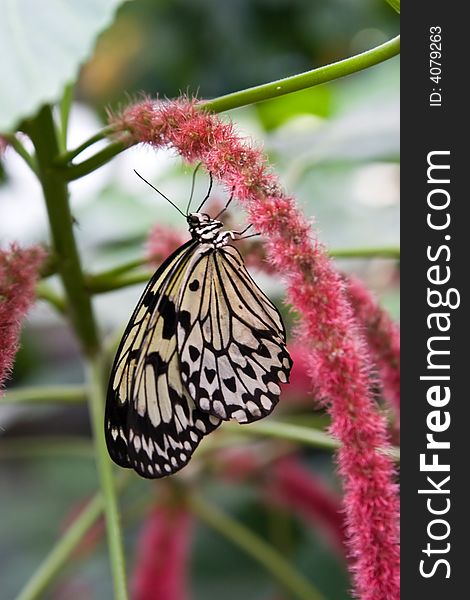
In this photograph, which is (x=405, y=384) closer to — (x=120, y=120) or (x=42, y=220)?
(x=120, y=120)

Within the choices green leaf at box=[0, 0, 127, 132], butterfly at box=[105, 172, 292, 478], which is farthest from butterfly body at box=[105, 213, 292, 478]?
green leaf at box=[0, 0, 127, 132]

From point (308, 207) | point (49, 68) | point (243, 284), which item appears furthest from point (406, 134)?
point (308, 207)

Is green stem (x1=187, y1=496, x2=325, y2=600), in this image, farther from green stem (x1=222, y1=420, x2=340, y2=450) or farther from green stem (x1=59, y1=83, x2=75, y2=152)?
green stem (x1=59, y1=83, x2=75, y2=152)

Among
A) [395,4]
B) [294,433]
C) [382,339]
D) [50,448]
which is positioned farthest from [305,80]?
[50,448]

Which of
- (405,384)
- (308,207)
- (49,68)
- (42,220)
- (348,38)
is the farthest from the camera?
(348,38)

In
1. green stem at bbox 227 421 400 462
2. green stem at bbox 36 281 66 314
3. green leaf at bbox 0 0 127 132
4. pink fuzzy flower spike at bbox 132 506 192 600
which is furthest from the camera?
pink fuzzy flower spike at bbox 132 506 192 600

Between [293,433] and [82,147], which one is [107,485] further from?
[82,147]

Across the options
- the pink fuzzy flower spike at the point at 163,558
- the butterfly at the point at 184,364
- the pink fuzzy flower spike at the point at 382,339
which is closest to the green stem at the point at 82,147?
the butterfly at the point at 184,364

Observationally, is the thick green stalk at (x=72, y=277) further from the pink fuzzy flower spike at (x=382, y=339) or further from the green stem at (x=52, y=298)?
the pink fuzzy flower spike at (x=382, y=339)
